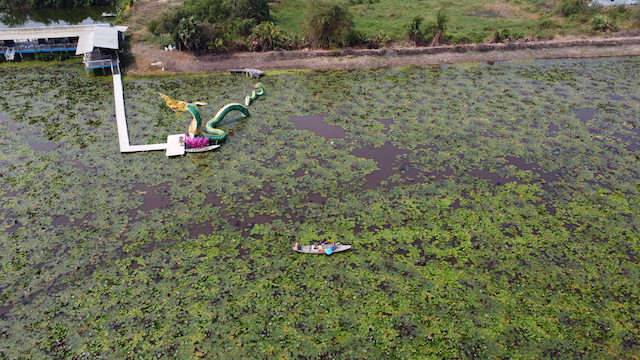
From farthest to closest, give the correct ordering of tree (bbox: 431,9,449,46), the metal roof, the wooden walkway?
1. tree (bbox: 431,9,449,46)
2. the metal roof
3. the wooden walkway

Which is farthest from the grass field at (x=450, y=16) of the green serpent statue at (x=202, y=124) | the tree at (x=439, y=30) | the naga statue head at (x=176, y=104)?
the green serpent statue at (x=202, y=124)

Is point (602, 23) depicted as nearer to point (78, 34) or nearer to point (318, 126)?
point (318, 126)

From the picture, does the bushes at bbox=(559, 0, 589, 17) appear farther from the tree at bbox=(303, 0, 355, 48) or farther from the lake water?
the lake water

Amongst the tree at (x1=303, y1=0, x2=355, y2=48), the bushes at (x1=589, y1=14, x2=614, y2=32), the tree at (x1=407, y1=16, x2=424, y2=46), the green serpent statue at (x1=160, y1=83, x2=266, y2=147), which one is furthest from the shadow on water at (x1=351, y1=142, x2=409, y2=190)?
the bushes at (x1=589, y1=14, x2=614, y2=32)

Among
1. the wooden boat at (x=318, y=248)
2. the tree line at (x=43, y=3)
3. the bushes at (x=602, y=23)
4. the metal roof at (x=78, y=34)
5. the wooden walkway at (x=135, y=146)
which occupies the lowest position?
the wooden boat at (x=318, y=248)

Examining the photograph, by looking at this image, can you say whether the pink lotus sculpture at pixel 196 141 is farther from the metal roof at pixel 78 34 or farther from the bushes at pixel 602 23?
the bushes at pixel 602 23

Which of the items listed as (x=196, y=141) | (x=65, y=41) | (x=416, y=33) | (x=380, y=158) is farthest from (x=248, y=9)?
(x=380, y=158)

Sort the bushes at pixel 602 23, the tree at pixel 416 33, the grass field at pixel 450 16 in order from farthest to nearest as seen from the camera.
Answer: the grass field at pixel 450 16
the bushes at pixel 602 23
the tree at pixel 416 33

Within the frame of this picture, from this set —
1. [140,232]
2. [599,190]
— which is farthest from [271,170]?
[599,190]
